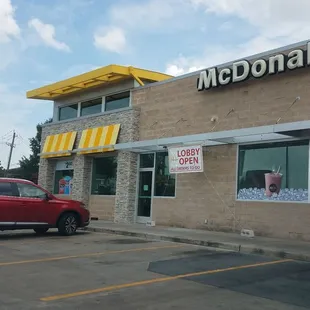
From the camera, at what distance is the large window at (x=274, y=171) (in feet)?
46.3

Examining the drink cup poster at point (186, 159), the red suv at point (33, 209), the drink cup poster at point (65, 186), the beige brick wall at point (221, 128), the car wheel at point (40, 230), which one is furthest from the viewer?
the drink cup poster at point (65, 186)

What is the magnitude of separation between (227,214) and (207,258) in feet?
18.1

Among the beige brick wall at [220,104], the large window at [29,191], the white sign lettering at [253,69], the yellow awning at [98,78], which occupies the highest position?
the yellow awning at [98,78]

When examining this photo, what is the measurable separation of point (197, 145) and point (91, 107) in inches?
343

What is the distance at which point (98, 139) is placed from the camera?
848 inches

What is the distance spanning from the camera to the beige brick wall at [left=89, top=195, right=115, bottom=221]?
69.2ft

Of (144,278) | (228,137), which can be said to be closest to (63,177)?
(228,137)

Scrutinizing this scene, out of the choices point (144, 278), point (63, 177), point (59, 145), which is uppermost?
point (59, 145)

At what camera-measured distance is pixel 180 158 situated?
17188 millimetres

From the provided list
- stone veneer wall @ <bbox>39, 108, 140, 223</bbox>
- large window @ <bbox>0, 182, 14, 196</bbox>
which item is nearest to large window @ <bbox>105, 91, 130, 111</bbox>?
stone veneer wall @ <bbox>39, 108, 140, 223</bbox>

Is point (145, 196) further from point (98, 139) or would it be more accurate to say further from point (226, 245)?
point (226, 245)

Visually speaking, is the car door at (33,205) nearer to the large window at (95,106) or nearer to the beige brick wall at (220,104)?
the beige brick wall at (220,104)

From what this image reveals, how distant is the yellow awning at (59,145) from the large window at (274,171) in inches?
410

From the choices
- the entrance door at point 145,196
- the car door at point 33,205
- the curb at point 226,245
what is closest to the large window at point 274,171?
the curb at point 226,245
